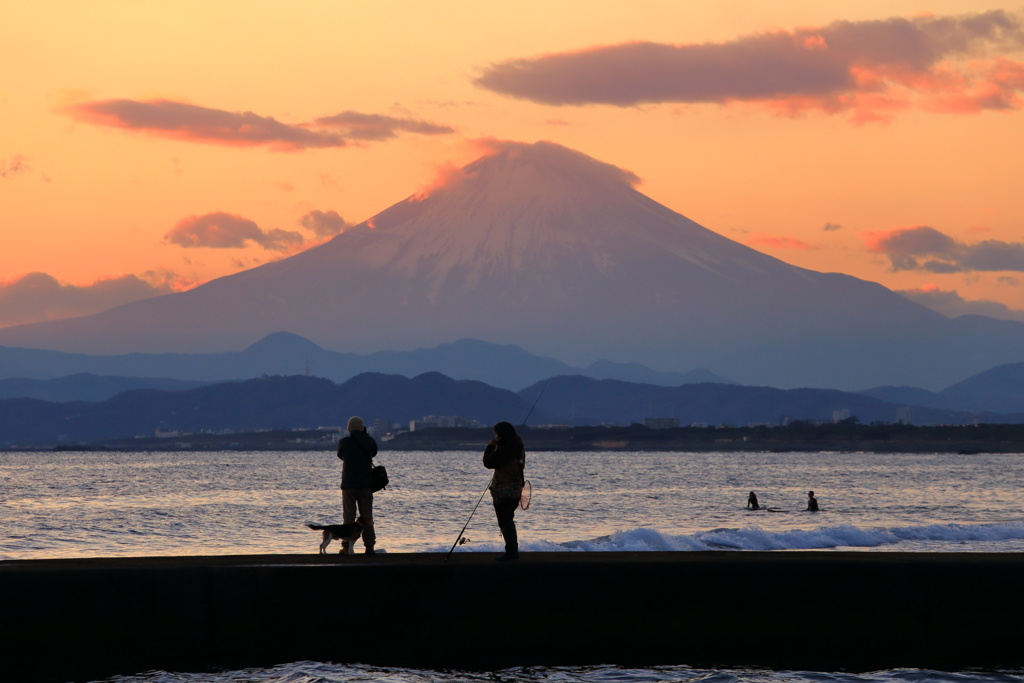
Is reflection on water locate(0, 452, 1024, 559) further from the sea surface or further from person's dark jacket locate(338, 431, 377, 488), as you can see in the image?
person's dark jacket locate(338, 431, 377, 488)

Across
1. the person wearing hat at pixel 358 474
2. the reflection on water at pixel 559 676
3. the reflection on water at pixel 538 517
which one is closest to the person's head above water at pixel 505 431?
the person wearing hat at pixel 358 474

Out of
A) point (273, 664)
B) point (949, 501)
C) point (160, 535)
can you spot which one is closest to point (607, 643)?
point (273, 664)

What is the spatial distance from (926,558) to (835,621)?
45.9 inches

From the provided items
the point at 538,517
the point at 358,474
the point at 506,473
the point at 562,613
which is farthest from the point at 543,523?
the point at 562,613

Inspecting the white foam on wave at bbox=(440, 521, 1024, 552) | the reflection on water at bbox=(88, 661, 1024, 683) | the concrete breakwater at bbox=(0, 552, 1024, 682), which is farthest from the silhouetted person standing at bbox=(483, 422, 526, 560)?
the white foam on wave at bbox=(440, 521, 1024, 552)

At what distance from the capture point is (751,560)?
33.4 feet

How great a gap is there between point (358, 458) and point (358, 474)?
20cm

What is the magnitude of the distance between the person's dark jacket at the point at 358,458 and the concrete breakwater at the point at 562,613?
2.15 meters

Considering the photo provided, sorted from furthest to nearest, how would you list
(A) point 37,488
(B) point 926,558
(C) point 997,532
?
(A) point 37,488 → (C) point 997,532 → (B) point 926,558

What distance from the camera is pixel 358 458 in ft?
39.7

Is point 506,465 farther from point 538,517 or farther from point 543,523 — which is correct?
point 538,517

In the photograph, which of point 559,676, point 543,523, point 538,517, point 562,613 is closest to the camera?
point 559,676

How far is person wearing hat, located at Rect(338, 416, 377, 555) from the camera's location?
12.1m

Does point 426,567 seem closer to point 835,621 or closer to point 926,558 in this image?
point 835,621
